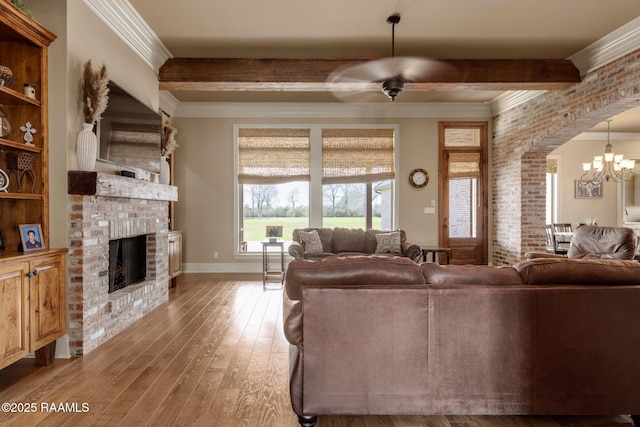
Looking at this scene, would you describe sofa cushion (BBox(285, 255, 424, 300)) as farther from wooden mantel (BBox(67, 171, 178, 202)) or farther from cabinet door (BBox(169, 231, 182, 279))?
cabinet door (BBox(169, 231, 182, 279))

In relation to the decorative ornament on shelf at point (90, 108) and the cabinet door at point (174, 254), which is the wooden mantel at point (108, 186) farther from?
the cabinet door at point (174, 254)

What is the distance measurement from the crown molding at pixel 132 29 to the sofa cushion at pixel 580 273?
4.05 metres

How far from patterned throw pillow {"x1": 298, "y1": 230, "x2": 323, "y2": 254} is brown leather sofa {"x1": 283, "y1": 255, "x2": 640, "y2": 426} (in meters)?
3.75

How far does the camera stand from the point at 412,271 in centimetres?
207

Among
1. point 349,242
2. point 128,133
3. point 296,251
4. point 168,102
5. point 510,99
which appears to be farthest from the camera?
point 168,102

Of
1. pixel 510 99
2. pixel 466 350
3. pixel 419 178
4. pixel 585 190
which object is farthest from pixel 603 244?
pixel 585 190

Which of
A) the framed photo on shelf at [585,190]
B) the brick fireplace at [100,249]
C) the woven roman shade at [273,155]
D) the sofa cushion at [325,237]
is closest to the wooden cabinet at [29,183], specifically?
the brick fireplace at [100,249]

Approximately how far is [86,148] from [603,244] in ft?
18.2

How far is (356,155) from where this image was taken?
282 inches

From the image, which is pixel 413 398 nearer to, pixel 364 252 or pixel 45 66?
pixel 45 66

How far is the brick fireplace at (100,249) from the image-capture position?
3096 millimetres

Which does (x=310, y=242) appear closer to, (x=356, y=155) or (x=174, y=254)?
(x=174, y=254)

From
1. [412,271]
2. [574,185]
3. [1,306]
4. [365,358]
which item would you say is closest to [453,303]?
[412,271]

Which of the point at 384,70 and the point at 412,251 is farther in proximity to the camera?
the point at 412,251
